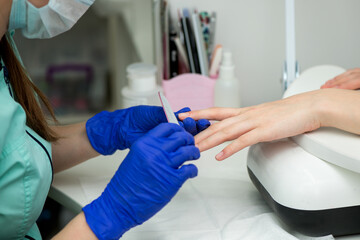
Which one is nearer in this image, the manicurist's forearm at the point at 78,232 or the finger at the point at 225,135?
the manicurist's forearm at the point at 78,232

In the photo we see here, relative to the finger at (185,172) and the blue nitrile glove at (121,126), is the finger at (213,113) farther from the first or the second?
the finger at (185,172)

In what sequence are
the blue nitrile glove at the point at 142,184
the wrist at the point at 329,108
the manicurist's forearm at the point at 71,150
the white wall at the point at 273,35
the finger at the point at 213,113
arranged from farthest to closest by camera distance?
the white wall at the point at 273,35
the manicurist's forearm at the point at 71,150
the finger at the point at 213,113
the wrist at the point at 329,108
the blue nitrile glove at the point at 142,184

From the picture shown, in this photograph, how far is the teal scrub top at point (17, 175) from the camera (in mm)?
716

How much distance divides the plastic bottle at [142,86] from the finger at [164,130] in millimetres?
575

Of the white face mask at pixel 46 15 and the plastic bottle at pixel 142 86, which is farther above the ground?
the white face mask at pixel 46 15

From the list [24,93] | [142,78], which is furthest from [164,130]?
[142,78]

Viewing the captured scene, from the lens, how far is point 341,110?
810mm

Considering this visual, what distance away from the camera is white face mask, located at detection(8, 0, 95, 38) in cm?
82

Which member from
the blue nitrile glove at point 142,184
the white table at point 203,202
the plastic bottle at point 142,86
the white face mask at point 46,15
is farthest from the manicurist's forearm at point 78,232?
the plastic bottle at point 142,86

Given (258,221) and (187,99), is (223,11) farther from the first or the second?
(258,221)

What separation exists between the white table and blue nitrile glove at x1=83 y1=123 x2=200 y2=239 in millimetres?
122

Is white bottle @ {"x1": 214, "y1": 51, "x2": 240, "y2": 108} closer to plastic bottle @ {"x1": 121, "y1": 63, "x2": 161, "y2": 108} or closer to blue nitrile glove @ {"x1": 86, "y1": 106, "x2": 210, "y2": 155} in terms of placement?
Result: plastic bottle @ {"x1": 121, "y1": 63, "x2": 161, "y2": 108}

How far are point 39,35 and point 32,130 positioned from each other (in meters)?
0.20

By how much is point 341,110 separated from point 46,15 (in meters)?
0.58
